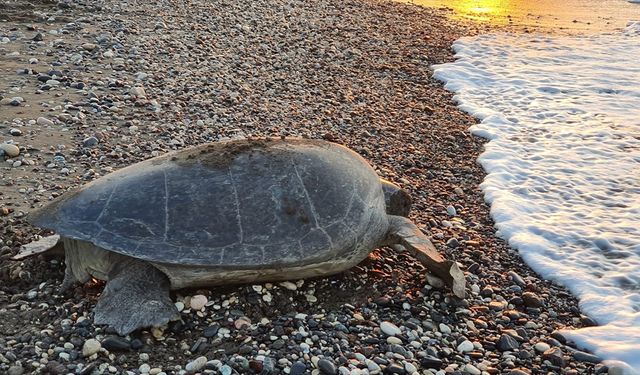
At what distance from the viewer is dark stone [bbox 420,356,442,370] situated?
141 inches

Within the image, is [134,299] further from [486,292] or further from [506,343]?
[486,292]

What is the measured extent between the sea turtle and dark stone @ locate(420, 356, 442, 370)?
0.70 meters

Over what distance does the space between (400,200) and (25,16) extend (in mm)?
7721

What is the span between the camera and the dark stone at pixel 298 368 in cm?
341

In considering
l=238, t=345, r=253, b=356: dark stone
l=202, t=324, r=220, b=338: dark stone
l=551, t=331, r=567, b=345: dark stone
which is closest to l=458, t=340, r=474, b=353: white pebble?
l=551, t=331, r=567, b=345: dark stone

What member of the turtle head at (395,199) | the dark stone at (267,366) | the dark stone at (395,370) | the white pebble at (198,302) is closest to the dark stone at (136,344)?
the white pebble at (198,302)

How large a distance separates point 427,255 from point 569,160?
3.70 meters

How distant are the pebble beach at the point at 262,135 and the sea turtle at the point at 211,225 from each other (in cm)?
18

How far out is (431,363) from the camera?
3.60m

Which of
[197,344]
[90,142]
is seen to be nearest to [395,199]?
[197,344]

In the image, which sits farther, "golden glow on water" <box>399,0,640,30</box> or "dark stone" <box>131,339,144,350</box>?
"golden glow on water" <box>399,0,640,30</box>

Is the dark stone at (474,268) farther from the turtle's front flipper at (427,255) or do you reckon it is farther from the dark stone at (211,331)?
the dark stone at (211,331)

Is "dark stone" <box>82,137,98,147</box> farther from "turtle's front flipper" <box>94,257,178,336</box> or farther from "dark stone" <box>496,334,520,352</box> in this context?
"dark stone" <box>496,334,520,352</box>

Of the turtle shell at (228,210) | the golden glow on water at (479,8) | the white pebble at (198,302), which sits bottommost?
the white pebble at (198,302)
